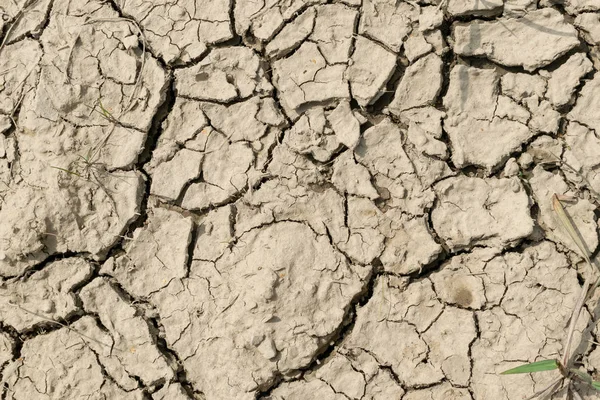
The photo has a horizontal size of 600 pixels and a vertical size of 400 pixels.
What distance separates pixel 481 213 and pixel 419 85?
62 cm

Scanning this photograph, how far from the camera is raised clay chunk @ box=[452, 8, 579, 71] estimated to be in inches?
104

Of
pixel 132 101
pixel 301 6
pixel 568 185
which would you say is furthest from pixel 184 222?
pixel 568 185

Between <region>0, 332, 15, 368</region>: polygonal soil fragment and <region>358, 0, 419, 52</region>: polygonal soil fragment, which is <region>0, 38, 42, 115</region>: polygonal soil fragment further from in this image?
<region>358, 0, 419, 52</region>: polygonal soil fragment

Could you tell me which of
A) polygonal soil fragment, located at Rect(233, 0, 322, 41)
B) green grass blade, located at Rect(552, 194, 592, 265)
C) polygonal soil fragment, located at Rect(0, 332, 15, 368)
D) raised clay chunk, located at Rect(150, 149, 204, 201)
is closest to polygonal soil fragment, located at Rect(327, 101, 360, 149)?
polygonal soil fragment, located at Rect(233, 0, 322, 41)

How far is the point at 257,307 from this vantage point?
8.39 feet

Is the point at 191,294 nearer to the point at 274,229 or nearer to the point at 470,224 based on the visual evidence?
the point at 274,229

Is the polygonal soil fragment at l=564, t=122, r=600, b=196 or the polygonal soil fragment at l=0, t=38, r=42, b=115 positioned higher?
the polygonal soil fragment at l=0, t=38, r=42, b=115

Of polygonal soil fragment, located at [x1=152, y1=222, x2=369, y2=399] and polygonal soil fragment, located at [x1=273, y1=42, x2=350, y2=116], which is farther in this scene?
polygonal soil fragment, located at [x1=273, y1=42, x2=350, y2=116]

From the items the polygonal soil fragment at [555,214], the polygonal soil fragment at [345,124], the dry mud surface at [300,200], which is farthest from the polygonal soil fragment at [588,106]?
the polygonal soil fragment at [345,124]

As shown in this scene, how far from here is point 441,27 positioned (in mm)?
2719

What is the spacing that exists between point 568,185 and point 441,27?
87 centimetres

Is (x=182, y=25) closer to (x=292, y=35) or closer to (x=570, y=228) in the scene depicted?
(x=292, y=35)

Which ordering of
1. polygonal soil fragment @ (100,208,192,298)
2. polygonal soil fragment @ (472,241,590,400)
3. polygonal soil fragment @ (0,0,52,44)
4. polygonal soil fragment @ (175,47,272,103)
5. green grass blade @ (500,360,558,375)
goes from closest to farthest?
1. green grass blade @ (500,360,558,375)
2. polygonal soil fragment @ (472,241,590,400)
3. polygonal soil fragment @ (100,208,192,298)
4. polygonal soil fragment @ (175,47,272,103)
5. polygonal soil fragment @ (0,0,52,44)

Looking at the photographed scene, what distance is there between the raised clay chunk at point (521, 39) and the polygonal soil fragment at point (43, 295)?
1.93 m
